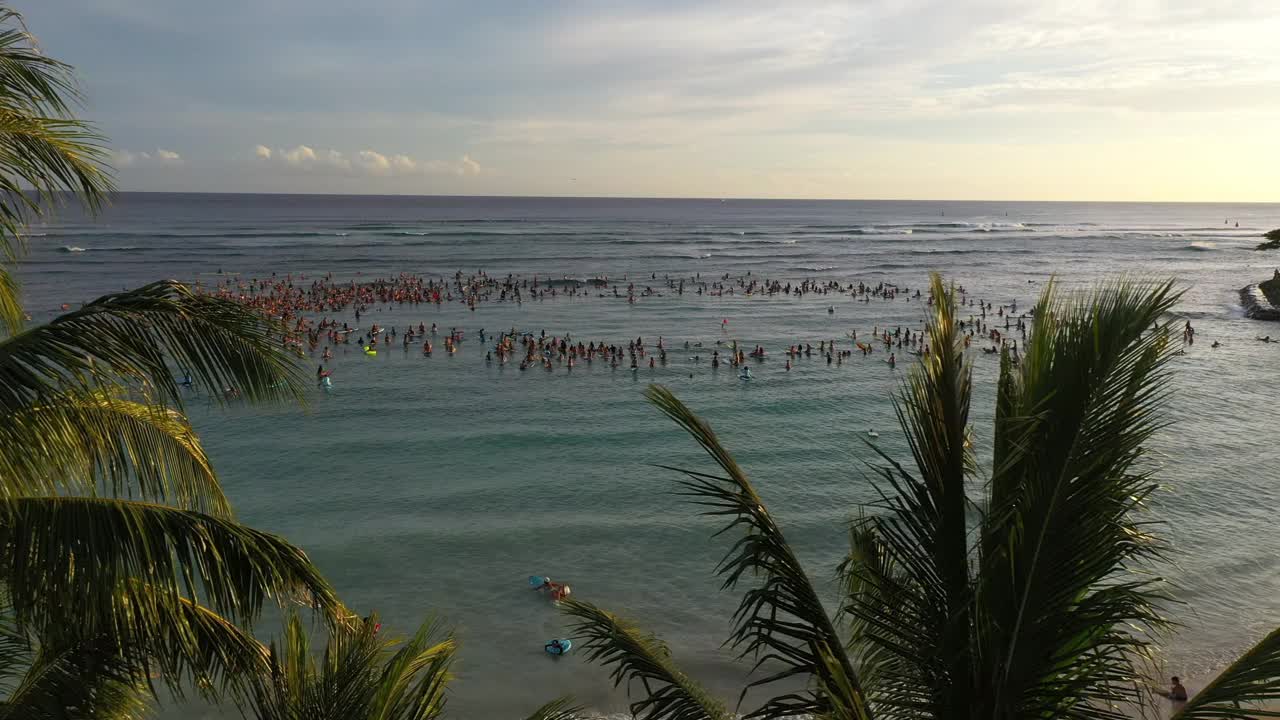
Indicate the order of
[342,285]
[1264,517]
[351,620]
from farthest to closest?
[342,285]
[1264,517]
[351,620]

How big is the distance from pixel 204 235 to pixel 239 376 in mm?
120725

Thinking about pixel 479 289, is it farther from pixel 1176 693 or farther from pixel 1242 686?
pixel 1242 686

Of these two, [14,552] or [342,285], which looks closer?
[14,552]

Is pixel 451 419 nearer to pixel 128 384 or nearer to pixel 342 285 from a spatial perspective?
pixel 128 384

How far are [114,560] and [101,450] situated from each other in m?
0.84

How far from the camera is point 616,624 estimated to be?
4832mm

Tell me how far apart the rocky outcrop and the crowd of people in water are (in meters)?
13.4

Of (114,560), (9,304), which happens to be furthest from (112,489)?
(9,304)

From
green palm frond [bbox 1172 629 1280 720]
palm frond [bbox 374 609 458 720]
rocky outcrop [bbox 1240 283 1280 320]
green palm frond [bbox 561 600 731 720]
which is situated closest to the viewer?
green palm frond [bbox 1172 629 1280 720]

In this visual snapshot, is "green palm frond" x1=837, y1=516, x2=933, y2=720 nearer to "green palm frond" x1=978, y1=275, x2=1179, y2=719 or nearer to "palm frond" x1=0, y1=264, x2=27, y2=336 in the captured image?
"green palm frond" x1=978, y1=275, x2=1179, y2=719

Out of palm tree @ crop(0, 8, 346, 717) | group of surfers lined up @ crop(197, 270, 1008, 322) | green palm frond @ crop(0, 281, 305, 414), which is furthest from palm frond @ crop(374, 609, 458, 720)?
group of surfers lined up @ crop(197, 270, 1008, 322)

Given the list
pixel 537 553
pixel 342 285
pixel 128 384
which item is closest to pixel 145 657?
pixel 128 384

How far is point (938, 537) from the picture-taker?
3.69 metres

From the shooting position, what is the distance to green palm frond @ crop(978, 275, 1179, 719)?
3443 mm
